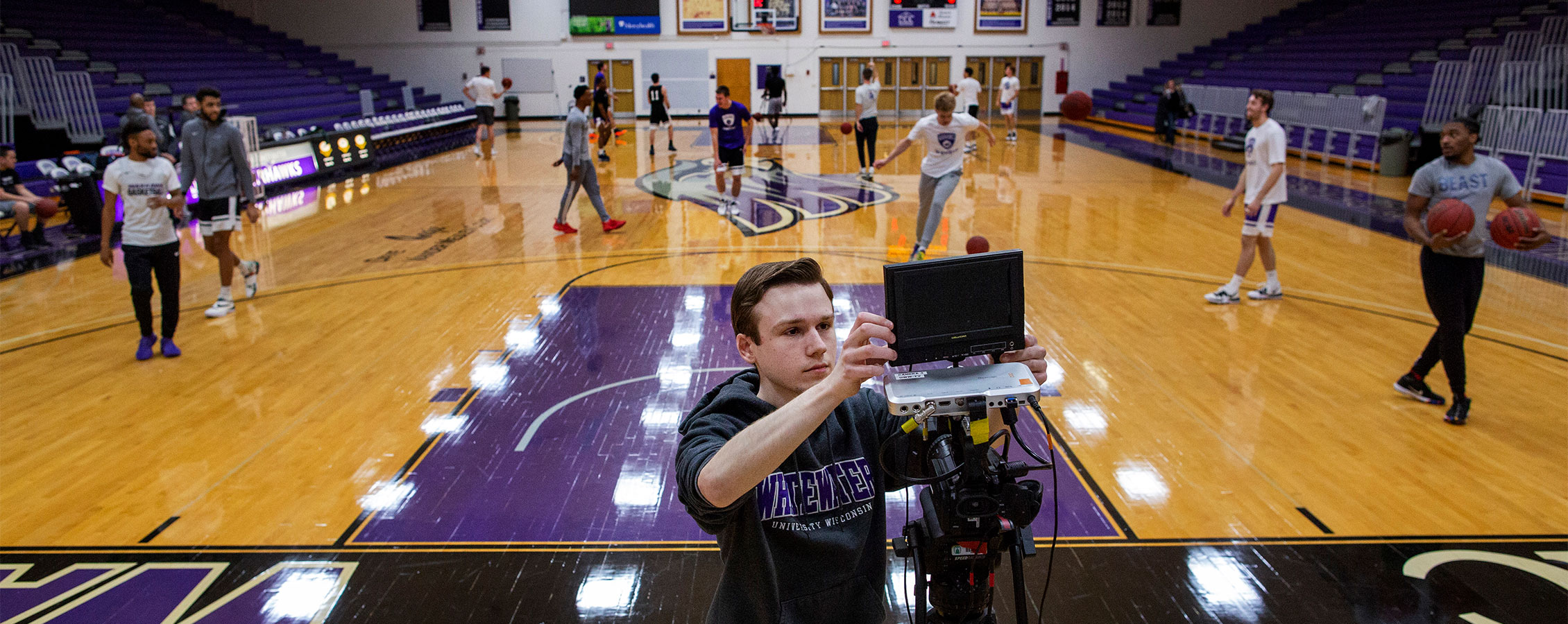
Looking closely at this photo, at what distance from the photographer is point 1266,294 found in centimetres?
788

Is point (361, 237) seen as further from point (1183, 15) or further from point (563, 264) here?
point (1183, 15)

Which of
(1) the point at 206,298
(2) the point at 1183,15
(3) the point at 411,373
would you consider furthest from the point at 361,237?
(2) the point at 1183,15

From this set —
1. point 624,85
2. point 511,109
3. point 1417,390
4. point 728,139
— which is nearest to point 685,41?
point 624,85

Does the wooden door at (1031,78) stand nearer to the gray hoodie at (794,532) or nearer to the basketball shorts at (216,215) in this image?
the basketball shorts at (216,215)

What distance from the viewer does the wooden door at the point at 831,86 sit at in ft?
93.9

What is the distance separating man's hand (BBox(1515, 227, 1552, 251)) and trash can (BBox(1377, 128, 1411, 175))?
38.9 feet

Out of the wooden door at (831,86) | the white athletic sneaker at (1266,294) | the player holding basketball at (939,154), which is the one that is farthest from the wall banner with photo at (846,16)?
Answer: the white athletic sneaker at (1266,294)

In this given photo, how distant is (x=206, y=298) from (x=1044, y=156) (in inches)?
576

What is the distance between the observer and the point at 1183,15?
28391 millimetres

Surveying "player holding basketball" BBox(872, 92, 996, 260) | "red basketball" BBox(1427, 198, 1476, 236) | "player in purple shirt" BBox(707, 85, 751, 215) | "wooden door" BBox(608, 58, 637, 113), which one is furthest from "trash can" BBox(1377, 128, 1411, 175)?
"wooden door" BBox(608, 58, 637, 113)

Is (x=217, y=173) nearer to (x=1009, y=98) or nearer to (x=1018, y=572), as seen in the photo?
(x=1018, y=572)

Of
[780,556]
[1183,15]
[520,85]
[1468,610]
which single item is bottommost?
[1468,610]

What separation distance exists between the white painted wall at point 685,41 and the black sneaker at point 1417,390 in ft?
78.9

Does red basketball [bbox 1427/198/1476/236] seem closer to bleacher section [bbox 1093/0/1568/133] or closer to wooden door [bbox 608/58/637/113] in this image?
bleacher section [bbox 1093/0/1568/133]
